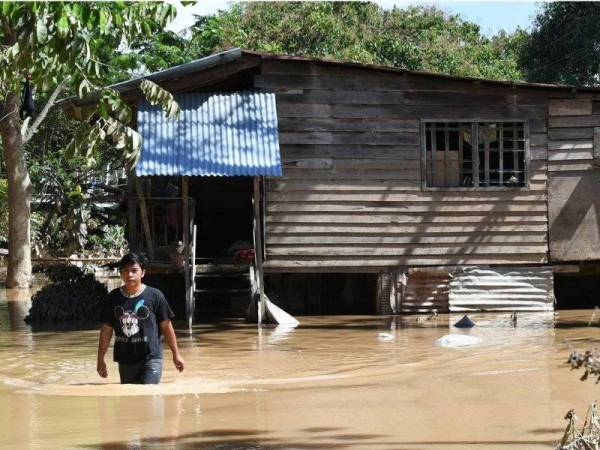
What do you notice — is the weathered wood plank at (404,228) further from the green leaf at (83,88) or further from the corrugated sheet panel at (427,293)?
the green leaf at (83,88)

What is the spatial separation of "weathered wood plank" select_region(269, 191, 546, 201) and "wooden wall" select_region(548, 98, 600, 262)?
446 mm

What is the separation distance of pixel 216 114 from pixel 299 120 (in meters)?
1.45

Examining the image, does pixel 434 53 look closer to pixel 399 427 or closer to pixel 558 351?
pixel 558 351

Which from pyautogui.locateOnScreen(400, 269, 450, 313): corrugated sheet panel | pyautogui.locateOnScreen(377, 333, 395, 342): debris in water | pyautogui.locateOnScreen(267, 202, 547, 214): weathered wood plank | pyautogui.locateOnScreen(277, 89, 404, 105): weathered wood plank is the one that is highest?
pyautogui.locateOnScreen(277, 89, 404, 105): weathered wood plank

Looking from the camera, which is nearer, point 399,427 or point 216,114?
point 399,427

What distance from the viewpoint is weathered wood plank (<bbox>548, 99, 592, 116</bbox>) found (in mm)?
16531

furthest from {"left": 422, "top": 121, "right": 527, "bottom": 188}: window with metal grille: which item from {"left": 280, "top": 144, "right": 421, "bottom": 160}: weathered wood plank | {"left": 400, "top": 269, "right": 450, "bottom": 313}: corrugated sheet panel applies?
{"left": 400, "top": 269, "right": 450, "bottom": 313}: corrugated sheet panel

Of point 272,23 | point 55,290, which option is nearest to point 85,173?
point 272,23

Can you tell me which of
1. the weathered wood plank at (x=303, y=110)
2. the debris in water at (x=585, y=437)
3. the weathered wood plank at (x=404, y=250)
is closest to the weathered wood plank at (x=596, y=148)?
the weathered wood plank at (x=404, y=250)

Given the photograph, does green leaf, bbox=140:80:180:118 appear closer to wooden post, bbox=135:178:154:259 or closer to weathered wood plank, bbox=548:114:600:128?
wooden post, bbox=135:178:154:259

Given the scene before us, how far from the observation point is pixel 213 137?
15.1 m

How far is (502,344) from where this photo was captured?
12.2 meters

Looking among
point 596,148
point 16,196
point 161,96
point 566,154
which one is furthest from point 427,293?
point 16,196

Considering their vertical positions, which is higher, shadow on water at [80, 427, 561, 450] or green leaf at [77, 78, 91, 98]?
green leaf at [77, 78, 91, 98]
